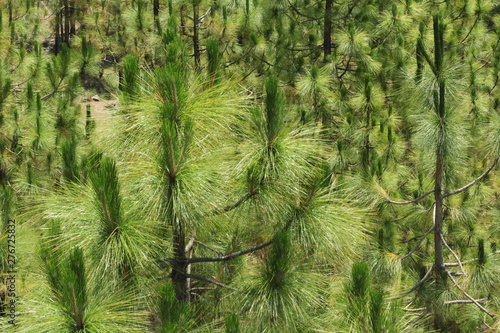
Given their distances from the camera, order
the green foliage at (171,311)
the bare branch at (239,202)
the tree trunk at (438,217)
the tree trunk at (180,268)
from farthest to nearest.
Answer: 1. the tree trunk at (438,217)
2. the tree trunk at (180,268)
3. the bare branch at (239,202)
4. the green foliage at (171,311)

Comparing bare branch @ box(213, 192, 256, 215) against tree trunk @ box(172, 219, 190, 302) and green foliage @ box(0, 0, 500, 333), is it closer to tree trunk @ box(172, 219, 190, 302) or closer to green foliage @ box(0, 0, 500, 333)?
green foliage @ box(0, 0, 500, 333)

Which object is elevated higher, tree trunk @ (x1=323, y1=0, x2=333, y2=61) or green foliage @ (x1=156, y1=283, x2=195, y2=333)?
tree trunk @ (x1=323, y1=0, x2=333, y2=61)

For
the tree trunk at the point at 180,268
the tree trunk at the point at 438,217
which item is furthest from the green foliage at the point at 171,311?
the tree trunk at the point at 438,217

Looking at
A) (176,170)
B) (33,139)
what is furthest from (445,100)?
(33,139)

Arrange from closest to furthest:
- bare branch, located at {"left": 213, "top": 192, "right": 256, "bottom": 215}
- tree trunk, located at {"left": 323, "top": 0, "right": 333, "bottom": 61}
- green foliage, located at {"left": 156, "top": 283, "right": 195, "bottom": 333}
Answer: green foliage, located at {"left": 156, "top": 283, "right": 195, "bottom": 333}
bare branch, located at {"left": 213, "top": 192, "right": 256, "bottom": 215}
tree trunk, located at {"left": 323, "top": 0, "right": 333, "bottom": 61}

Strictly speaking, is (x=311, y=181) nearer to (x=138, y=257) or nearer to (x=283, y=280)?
(x=283, y=280)

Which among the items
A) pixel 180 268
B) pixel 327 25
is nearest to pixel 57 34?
pixel 327 25

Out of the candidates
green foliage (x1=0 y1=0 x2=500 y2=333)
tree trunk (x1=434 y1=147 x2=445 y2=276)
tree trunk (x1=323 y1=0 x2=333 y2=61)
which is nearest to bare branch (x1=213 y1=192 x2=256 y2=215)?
green foliage (x1=0 y1=0 x2=500 y2=333)

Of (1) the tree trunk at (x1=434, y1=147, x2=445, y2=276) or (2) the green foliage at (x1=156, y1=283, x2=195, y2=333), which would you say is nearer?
(2) the green foliage at (x1=156, y1=283, x2=195, y2=333)

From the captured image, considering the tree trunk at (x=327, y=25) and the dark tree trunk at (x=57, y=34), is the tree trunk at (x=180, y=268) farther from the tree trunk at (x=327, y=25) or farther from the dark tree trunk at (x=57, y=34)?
the dark tree trunk at (x=57, y=34)

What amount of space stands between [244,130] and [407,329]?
42.7 inches

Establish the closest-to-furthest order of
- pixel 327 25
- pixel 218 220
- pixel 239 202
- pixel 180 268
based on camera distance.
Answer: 1. pixel 239 202
2. pixel 218 220
3. pixel 180 268
4. pixel 327 25

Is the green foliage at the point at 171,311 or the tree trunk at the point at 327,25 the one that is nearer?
the green foliage at the point at 171,311

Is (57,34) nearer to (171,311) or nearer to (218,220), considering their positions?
(218,220)
